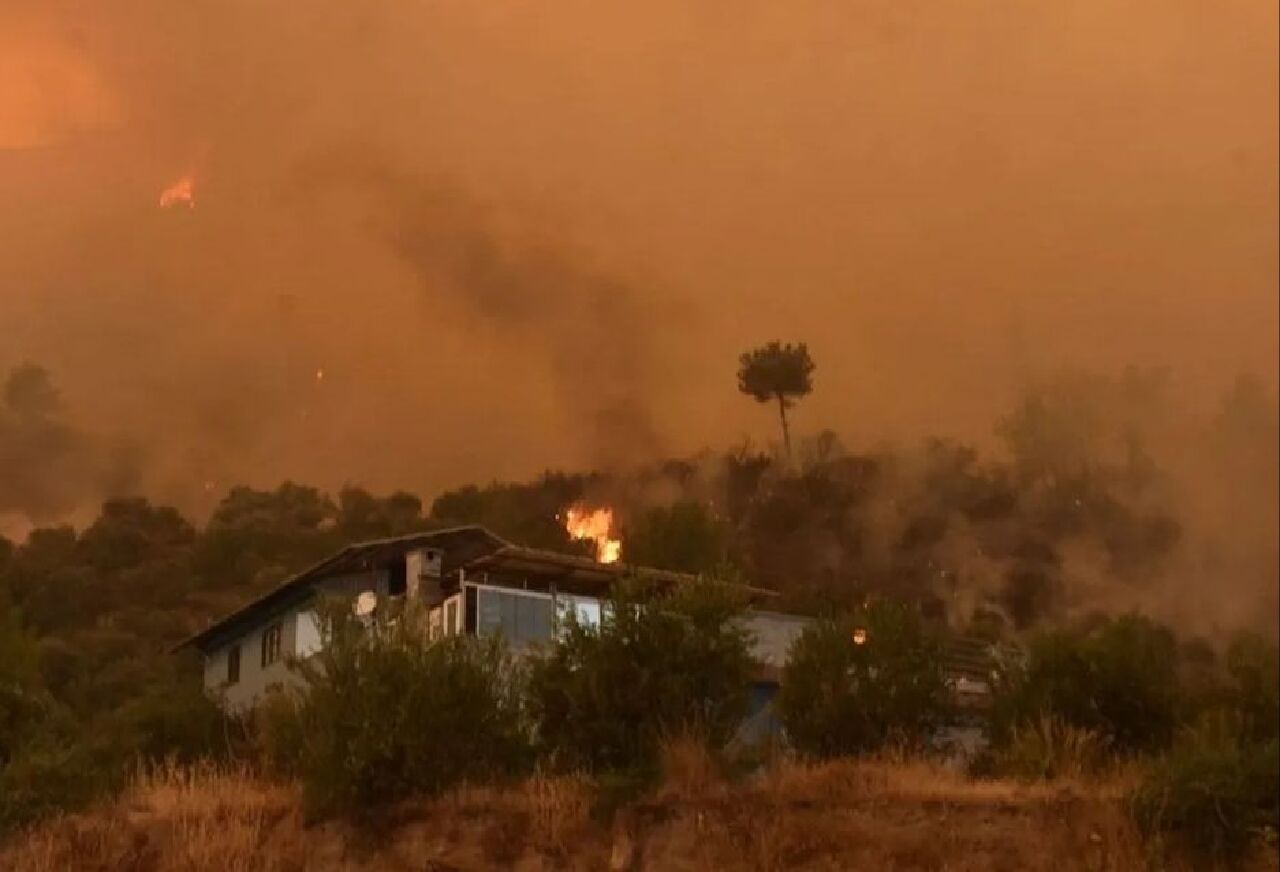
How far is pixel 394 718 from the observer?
9.34 m

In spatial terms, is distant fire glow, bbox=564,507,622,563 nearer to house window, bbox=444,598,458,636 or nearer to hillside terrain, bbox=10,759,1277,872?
house window, bbox=444,598,458,636

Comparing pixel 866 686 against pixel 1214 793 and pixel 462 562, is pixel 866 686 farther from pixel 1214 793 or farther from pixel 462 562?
pixel 462 562

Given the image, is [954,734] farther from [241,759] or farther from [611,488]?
[241,759]

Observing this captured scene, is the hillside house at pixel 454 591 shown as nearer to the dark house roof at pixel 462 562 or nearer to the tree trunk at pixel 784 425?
the dark house roof at pixel 462 562

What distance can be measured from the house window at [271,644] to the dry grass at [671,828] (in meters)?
8.55

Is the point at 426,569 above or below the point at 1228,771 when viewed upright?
above

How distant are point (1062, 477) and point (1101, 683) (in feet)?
14.0

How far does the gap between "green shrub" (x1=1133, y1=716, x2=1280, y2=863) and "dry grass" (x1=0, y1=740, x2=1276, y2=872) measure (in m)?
0.21

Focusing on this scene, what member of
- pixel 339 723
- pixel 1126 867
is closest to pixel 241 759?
pixel 339 723

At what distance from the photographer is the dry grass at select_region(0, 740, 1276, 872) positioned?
7324 mm

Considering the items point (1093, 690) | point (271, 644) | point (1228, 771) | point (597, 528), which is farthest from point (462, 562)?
point (1228, 771)

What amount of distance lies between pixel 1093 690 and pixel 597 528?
5015 mm

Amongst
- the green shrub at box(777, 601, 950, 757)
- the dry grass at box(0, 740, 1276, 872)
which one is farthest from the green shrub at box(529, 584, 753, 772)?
the dry grass at box(0, 740, 1276, 872)

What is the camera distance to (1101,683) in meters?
9.05
